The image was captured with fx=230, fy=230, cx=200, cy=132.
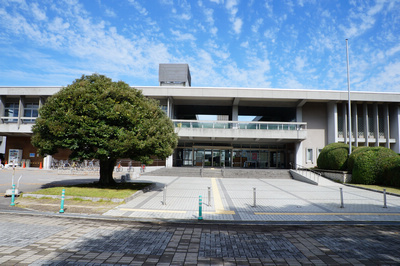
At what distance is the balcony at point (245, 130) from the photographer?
29406 millimetres

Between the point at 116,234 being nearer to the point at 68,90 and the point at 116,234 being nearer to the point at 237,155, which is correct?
the point at 68,90

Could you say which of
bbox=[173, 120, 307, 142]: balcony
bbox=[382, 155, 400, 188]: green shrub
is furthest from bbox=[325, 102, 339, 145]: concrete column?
bbox=[382, 155, 400, 188]: green shrub

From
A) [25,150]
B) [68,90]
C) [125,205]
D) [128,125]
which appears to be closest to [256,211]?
[125,205]

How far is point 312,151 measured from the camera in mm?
31375

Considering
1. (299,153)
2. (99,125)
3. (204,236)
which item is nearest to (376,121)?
(299,153)

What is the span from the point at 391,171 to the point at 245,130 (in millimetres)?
15325

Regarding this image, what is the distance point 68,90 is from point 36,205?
5.80m

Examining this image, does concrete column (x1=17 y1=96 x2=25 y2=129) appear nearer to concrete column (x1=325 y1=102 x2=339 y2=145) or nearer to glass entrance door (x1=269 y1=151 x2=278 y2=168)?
glass entrance door (x1=269 y1=151 x2=278 y2=168)

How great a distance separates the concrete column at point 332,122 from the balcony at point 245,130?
4.07 meters

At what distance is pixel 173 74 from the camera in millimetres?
52281

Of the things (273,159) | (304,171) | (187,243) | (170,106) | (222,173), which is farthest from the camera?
(273,159)

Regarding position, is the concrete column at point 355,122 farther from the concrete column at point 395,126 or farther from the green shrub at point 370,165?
the green shrub at point 370,165

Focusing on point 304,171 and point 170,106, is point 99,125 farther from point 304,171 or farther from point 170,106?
point 304,171

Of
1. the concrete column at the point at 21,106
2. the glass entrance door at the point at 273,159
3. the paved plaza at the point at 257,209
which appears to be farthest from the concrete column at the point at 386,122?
the concrete column at the point at 21,106
